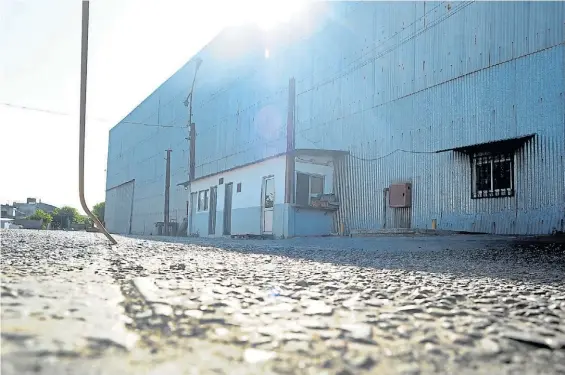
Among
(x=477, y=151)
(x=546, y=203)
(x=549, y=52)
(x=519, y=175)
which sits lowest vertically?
(x=546, y=203)

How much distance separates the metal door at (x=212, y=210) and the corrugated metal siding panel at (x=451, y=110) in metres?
6.66

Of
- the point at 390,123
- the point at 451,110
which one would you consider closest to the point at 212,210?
the point at 390,123

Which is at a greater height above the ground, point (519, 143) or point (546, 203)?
point (519, 143)

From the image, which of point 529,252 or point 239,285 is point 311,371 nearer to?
point 239,285

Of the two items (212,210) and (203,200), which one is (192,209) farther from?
(212,210)

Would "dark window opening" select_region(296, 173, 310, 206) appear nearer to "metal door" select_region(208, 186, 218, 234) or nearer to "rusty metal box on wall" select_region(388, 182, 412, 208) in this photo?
"rusty metal box on wall" select_region(388, 182, 412, 208)

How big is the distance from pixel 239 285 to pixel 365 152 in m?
12.7

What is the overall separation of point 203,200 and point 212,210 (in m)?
1.37

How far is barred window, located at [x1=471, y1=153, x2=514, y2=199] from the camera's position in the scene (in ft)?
35.5

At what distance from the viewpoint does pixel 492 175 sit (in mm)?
11156

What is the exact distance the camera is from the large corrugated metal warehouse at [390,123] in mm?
10406

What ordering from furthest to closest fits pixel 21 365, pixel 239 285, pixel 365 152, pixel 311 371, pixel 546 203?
pixel 365 152 < pixel 546 203 < pixel 239 285 < pixel 311 371 < pixel 21 365

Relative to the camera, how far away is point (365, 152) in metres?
14.8

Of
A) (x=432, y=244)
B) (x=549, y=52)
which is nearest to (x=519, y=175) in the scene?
(x=549, y=52)
